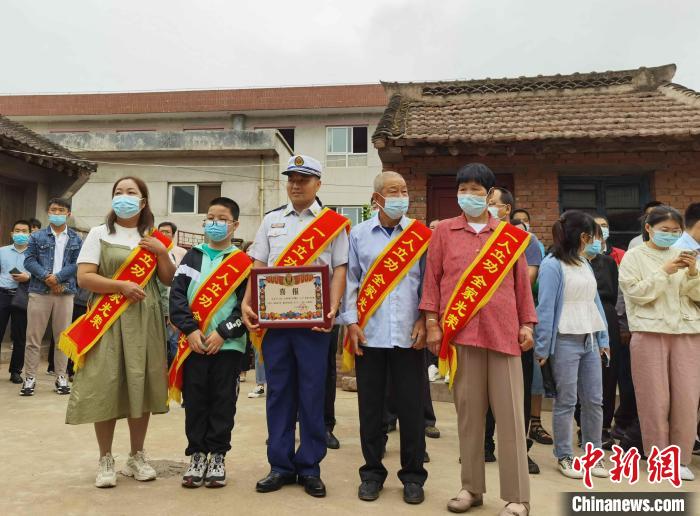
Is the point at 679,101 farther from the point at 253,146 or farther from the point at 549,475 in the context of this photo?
the point at 253,146

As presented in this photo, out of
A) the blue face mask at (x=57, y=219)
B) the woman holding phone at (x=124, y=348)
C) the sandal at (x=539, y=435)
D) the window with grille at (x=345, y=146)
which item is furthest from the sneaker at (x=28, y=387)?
the window with grille at (x=345, y=146)

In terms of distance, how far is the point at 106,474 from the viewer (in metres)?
3.04

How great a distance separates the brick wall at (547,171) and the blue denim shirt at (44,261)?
14.2 ft

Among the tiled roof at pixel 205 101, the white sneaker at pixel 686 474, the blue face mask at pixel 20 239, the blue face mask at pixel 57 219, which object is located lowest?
the white sneaker at pixel 686 474

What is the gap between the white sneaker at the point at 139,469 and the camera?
3.14 meters

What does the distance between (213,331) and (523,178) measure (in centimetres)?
560

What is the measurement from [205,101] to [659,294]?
20.4 meters

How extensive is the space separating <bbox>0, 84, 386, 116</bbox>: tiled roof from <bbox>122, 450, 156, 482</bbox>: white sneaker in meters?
18.8

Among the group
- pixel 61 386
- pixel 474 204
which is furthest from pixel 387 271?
pixel 61 386

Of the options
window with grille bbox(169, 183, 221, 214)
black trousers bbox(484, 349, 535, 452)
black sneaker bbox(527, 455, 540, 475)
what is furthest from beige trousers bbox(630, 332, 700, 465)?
window with grille bbox(169, 183, 221, 214)

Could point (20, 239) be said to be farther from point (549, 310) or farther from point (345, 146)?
point (345, 146)

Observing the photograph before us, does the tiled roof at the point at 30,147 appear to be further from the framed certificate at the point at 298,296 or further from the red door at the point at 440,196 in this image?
the framed certificate at the point at 298,296

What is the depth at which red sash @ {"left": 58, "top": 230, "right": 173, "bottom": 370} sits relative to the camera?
3057 millimetres

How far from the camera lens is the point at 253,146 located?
1716 centimetres
